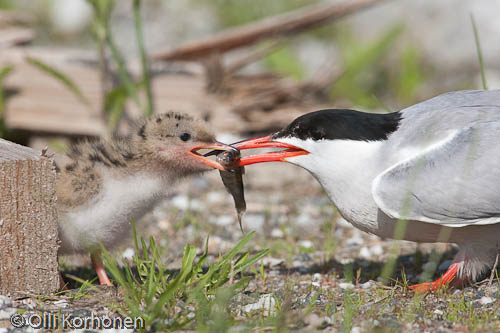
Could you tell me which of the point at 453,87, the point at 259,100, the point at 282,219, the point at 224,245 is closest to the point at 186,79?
the point at 259,100

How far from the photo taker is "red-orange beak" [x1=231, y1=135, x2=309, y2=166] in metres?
3.30

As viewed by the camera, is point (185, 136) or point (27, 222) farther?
point (185, 136)

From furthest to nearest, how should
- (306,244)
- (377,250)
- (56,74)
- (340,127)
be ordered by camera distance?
(56,74) < (306,244) < (377,250) < (340,127)

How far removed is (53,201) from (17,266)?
1.05 feet

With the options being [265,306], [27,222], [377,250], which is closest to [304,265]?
[377,250]

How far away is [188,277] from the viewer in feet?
Result: 10.3

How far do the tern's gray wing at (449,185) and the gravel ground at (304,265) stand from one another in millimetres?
381

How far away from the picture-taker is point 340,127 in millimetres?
3154

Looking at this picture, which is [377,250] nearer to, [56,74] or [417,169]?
[417,169]

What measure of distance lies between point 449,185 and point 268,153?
0.87 m

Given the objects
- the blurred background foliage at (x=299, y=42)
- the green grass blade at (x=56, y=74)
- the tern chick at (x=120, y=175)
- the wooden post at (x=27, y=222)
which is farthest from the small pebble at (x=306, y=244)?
the blurred background foliage at (x=299, y=42)

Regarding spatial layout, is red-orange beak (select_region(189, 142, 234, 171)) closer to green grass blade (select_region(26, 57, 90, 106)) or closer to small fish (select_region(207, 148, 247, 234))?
small fish (select_region(207, 148, 247, 234))

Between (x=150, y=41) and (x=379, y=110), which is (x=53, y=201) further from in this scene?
(x=150, y=41)

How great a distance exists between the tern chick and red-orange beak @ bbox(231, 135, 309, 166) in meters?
0.13
